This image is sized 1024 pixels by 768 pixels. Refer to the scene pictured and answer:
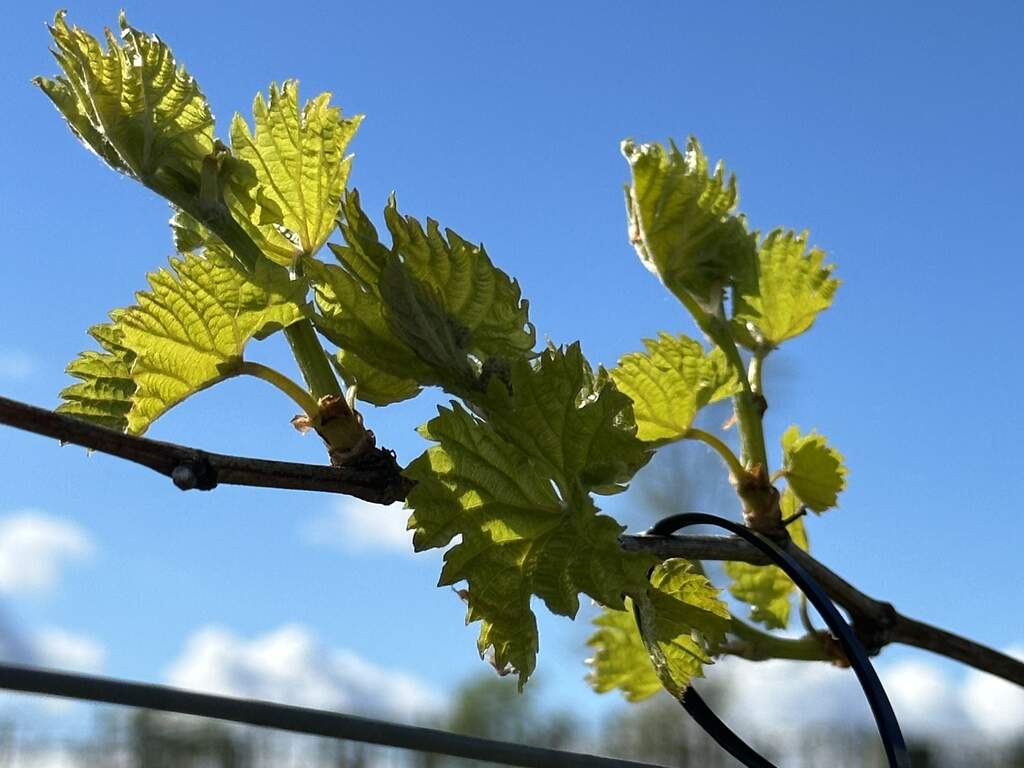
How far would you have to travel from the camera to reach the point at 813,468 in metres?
0.63

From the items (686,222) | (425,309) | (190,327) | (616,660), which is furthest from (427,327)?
(616,660)

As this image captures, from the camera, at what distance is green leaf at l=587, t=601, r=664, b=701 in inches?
25.6

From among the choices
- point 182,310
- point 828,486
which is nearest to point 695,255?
point 828,486

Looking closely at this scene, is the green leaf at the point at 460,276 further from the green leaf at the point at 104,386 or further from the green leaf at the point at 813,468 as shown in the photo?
the green leaf at the point at 813,468

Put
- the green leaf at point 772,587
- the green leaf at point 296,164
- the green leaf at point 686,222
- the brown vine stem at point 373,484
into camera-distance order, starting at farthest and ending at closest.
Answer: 1. the green leaf at point 772,587
2. the green leaf at point 686,222
3. the green leaf at point 296,164
4. the brown vine stem at point 373,484

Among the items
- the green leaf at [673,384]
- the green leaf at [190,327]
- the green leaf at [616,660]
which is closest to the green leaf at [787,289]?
the green leaf at [673,384]

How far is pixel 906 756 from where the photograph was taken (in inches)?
16.2

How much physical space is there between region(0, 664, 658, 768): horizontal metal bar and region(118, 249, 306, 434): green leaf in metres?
0.20

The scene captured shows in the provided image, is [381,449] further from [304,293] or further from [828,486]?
[828,486]

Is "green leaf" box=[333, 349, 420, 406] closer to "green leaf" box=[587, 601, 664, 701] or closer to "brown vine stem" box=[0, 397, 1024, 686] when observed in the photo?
"brown vine stem" box=[0, 397, 1024, 686]

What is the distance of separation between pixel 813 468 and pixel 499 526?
0.27m

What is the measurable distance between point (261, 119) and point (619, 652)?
37 centimetres

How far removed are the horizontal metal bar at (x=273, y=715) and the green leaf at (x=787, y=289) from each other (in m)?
0.38

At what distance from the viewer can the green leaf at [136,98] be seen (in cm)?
41
